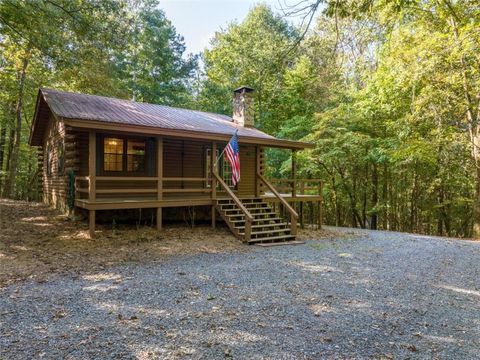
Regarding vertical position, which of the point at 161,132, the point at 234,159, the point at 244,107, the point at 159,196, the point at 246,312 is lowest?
the point at 246,312

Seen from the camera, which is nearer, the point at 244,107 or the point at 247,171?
the point at 247,171

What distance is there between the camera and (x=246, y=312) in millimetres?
4164

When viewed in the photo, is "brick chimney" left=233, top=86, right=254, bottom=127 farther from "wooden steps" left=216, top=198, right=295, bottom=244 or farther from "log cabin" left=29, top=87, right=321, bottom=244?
"wooden steps" left=216, top=198, right=295, bottom=244

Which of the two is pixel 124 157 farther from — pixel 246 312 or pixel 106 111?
pixel 246 312

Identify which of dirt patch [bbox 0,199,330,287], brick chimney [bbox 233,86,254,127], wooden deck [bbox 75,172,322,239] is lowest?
dirt patch [bbox 0,199,330,287]

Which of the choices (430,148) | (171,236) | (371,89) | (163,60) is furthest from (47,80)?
(430,148)

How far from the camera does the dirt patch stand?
20.0 feet

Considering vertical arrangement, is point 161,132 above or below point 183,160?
above

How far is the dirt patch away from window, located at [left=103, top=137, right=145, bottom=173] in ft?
6.82

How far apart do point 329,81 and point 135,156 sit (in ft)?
43.8

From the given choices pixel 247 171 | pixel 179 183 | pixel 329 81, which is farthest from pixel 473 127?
pixel 179 183

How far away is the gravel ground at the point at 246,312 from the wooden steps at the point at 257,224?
2534 mm

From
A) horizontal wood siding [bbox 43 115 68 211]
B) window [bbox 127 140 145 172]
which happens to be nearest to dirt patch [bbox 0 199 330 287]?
horizontal wood siding [bbox 43 115 68 211]

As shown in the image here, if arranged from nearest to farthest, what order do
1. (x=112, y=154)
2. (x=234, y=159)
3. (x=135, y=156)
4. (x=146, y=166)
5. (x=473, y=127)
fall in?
(x=234, y=159) → (x=112, y=154) → (x=135, y=156) → (x=146, y=166) → (x=473, y=127)
